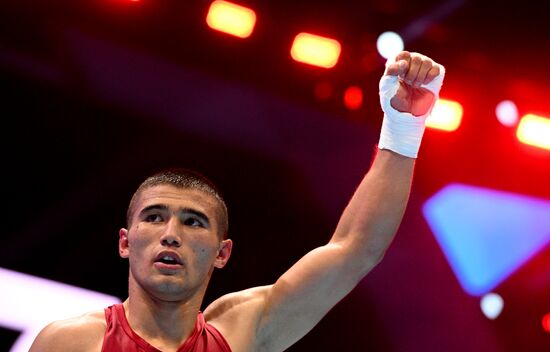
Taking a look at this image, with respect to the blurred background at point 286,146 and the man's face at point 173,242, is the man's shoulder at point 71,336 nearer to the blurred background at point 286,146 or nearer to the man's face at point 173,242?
the man's face at point 173,242

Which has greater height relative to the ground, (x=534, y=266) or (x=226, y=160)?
(x=226, y=160)

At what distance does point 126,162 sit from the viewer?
5.30 metres

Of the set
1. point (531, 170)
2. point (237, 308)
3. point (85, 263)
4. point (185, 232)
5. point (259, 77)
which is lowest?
point (237, 308)

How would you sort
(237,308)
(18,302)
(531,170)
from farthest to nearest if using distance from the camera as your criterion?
(531,170) < (18,302) < (237,308)

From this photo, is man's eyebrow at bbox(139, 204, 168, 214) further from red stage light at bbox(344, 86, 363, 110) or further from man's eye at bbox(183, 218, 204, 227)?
red stage light at bbox(344, 86, 363, 110)

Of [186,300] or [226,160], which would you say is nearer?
[186,300]

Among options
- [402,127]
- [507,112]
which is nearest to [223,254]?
[402,127]

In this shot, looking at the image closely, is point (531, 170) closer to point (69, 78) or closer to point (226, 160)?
point (226, 160)

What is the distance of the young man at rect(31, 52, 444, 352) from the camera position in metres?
2.48

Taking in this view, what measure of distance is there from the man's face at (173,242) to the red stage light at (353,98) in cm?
299

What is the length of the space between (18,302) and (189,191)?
2533 millimetres

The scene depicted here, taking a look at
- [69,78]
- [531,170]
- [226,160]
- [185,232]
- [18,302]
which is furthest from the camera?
[531,170]

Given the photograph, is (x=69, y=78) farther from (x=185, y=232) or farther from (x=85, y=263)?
(x=185, y=232)

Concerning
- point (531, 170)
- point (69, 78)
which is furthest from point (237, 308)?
point (531, 170)
